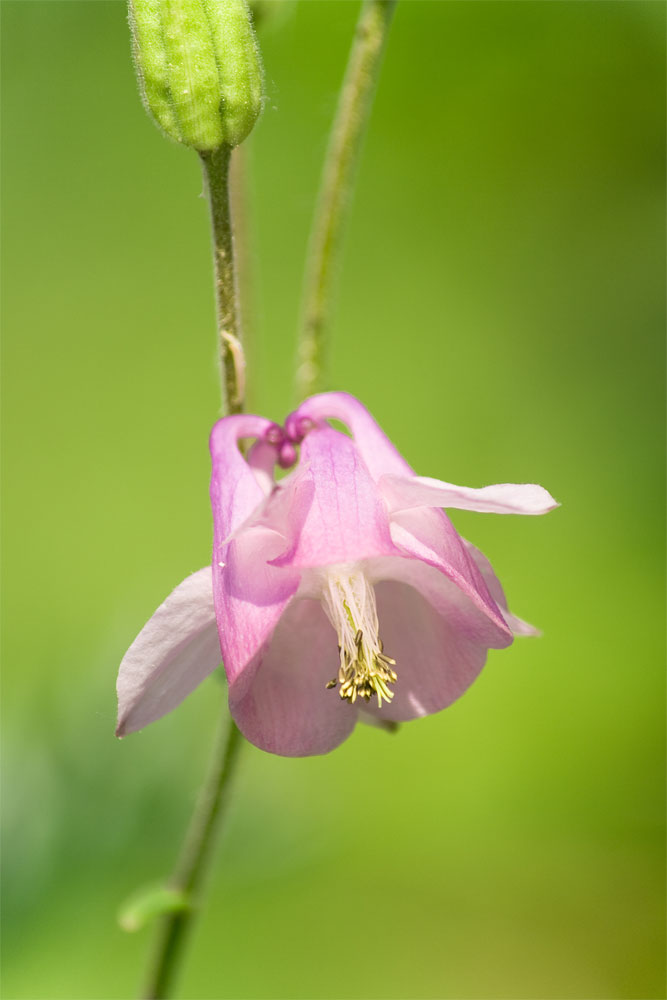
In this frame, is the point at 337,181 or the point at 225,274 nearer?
the point at 225,274

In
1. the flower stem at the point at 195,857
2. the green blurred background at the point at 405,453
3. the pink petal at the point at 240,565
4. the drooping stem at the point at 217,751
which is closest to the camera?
the pink petal at the point at 240,565

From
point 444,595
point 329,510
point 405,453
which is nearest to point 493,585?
point 444,595

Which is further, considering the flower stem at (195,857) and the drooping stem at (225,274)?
the flower stem at (195,857)

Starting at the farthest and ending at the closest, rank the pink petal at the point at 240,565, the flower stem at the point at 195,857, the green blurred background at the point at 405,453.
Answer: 1. the green blurred background at the point at 405,453
2. the flower stem at the point at 195,857
3. the pink petal at the point at 240,565

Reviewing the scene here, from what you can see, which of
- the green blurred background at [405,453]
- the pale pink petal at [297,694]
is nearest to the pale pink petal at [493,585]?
the pale pink petal at [297,694]

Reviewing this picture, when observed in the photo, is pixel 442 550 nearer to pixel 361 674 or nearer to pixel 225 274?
pixel 361 674

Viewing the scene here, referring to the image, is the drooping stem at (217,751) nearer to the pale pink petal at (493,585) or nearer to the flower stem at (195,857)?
the flower stem at (195,857)

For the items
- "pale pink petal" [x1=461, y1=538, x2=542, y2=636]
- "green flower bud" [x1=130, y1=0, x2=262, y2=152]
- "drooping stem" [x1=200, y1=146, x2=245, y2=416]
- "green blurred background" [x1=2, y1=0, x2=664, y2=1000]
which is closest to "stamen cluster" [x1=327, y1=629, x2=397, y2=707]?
"pale pink petal" [x1=461, y1=538, x2=542, y2=636]

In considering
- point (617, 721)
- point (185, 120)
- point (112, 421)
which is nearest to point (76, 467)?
point (112, 421)

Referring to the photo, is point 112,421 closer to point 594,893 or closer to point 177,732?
point 177,732
